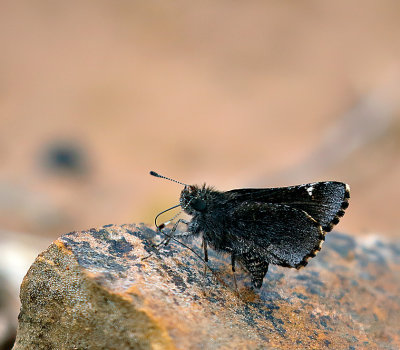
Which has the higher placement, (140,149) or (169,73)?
(169,73)

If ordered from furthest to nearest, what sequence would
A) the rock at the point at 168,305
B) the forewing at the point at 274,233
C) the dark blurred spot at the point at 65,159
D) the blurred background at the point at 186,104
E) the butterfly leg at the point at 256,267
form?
the dark blurred spot at the point at 65,159, the blurred background at the point at 186,104, the butterfly leg at the point at 256,267, the forewing at the point at 274,233, the rock at the point at 168,305

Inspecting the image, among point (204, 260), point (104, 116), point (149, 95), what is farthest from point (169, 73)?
point (204, 260)

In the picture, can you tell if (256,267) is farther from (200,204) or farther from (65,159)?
(65,159)

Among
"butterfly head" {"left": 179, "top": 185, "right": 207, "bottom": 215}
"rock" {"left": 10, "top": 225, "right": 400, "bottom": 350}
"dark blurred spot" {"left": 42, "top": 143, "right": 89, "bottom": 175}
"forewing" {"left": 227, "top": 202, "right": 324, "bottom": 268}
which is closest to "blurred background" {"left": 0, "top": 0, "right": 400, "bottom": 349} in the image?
"dark blurred spot" {"left": 42, "top": 143, "right": 89, "bottom": 175}

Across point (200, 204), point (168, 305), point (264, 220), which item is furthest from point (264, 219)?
point (168, 305)

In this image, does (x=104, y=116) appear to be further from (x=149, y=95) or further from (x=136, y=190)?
(x=136, y=190)

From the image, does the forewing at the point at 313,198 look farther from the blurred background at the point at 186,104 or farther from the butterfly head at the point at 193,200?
the blurred background at the point at 186,104

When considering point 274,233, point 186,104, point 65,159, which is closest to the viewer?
point 274,233

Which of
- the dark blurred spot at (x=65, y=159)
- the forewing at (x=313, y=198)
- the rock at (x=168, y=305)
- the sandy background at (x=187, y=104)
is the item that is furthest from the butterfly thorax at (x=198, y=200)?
the dark blurred spot at (x=65, y=159)
